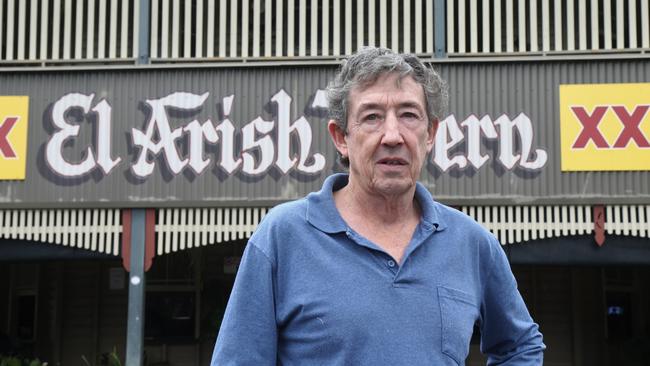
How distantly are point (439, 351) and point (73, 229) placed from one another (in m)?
7.69

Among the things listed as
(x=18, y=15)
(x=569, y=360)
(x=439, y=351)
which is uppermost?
(x=18, y=15)

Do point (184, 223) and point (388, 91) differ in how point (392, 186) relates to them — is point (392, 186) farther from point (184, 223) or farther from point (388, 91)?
point (184, 223)

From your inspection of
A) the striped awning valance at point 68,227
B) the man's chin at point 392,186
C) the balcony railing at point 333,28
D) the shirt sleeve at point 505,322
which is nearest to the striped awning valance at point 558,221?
the balcony railing at point 333,28

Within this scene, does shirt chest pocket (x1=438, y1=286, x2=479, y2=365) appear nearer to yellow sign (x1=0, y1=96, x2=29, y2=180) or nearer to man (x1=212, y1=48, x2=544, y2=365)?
man (x1=212, y1=48, x2=544, y2=365)

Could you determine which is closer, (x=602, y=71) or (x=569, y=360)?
(x=602, y=71)

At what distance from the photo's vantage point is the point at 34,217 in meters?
9.14

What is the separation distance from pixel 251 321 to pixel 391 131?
59cm

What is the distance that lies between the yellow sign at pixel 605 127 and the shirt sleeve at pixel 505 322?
6730 mm

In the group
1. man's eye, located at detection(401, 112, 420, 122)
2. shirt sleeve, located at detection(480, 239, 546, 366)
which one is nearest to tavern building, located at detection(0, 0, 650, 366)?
shirt sleeve, located at detection(480, 239, 546, 366)

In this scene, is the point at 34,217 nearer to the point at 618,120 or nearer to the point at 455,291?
the point at 618,120

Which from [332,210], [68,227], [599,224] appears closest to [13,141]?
[68,227]

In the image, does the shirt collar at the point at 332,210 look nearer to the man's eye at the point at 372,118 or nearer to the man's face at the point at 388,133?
the man's face at the point at 388,133

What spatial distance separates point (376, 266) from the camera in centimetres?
201

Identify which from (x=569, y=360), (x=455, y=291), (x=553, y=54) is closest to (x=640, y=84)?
(x=553, y=54)
